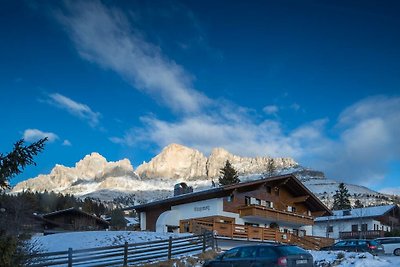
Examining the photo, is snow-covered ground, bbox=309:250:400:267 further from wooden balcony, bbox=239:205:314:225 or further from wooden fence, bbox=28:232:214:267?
wooden balcony, bbox=239:205:314:225

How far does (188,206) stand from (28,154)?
32.8 metres

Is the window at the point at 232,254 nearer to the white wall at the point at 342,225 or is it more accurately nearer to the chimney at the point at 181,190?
the chimney at the point at 181,190

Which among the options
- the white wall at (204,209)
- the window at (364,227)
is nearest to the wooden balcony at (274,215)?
the white wall at (204,209)

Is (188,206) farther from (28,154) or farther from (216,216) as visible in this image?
(28,154)

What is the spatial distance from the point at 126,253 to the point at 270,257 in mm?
7998

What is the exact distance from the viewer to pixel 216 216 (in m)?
38.4

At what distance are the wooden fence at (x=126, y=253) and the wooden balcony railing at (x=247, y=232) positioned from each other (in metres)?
5.39

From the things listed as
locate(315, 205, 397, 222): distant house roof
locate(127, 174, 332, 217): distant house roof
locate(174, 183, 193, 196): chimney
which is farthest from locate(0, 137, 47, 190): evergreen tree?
locate(315, 205, 397, 222): distant house roof

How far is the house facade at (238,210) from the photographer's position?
36.0 m

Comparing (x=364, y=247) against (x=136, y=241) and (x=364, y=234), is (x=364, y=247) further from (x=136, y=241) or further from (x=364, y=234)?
(x=364, y=234)

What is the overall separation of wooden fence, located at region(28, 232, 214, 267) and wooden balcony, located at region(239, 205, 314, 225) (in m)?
13.5

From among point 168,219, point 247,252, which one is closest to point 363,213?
point 168,219

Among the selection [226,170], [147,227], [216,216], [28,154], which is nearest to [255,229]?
[216,216]

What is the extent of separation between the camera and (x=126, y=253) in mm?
20953
